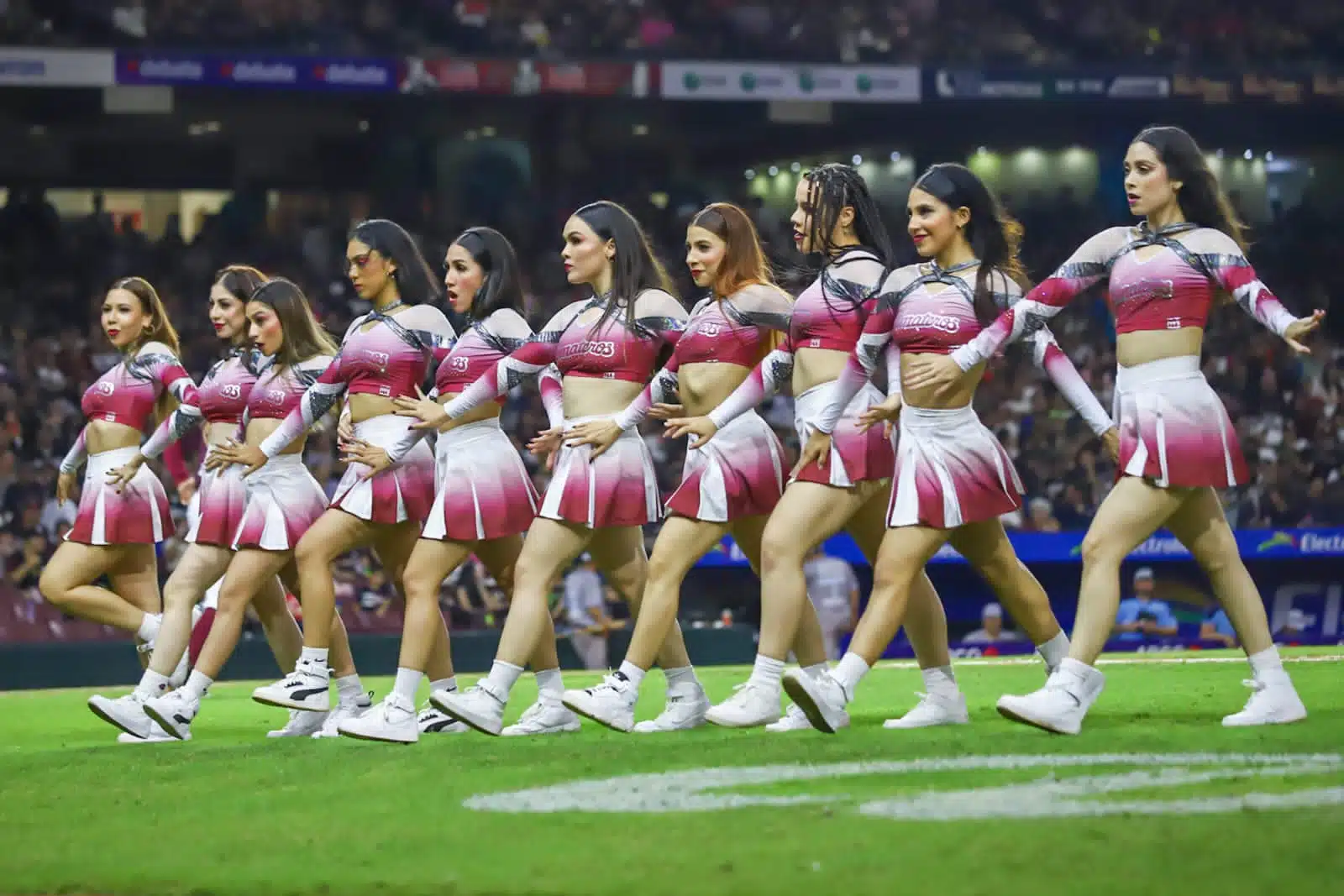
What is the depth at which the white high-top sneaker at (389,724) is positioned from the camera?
762cm

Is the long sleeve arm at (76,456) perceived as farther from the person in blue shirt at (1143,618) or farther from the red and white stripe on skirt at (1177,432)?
the person in blue shirt at (1143,618)

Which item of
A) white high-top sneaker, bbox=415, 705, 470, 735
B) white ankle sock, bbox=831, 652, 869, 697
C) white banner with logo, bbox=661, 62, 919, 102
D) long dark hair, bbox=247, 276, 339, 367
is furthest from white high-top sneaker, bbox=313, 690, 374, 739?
white banner with logo, bbox=661, 62, 919, 102

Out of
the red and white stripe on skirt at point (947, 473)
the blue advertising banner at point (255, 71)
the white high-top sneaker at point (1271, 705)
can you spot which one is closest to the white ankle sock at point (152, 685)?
the red and white stripe on skirt at point (947, 473)

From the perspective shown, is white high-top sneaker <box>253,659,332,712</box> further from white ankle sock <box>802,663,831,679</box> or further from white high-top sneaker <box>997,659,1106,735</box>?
white high-top sneaker <box>997,659,1106,735</box>

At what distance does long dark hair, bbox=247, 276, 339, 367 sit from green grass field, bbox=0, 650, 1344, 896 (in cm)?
207

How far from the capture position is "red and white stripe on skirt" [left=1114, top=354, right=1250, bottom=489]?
6.84 metres

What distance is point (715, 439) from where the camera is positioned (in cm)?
772

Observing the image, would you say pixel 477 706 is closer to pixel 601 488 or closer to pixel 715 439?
pixel 601 488

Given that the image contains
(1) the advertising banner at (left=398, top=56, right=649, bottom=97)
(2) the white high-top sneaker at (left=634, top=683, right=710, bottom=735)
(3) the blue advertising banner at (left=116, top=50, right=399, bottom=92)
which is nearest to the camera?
(2) the white high-top sneaker at (left=634, top=683, right=710, bottom=735)

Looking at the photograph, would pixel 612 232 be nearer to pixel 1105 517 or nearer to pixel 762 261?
pixel 762 261

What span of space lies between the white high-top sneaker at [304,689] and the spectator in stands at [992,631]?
9.39m

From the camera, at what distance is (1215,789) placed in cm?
535

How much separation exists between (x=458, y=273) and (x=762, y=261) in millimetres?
1482

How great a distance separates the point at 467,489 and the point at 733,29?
60.7ft
